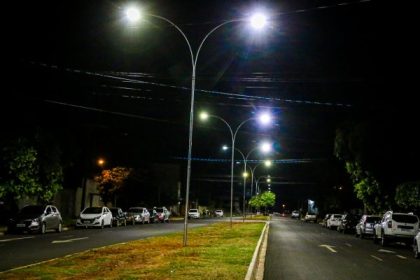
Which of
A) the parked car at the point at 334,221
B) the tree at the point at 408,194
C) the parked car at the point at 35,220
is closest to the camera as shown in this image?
the parked car at the point at 35,220

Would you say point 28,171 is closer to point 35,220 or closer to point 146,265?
point 35,220

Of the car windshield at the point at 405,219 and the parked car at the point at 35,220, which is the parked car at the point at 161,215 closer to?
the parked car at the point at 35,220

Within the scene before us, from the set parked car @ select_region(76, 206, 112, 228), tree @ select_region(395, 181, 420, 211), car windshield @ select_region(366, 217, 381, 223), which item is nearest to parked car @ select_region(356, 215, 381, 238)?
car windshield @ select_region(366, 217, 381, 223)

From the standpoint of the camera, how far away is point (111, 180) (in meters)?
57.9

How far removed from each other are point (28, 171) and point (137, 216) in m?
17.6

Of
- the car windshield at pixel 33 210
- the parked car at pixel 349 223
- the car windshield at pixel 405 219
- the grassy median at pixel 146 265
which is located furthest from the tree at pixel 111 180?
the grassy median at pixel 146 265

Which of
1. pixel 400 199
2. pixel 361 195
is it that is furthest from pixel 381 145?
pixel 361 195

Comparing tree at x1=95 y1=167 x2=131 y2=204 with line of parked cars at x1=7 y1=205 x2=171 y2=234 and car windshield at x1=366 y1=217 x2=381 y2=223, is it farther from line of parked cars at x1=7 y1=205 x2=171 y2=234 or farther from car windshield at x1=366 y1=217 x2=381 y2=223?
car windshield at x1=366 y1=217 x2=381 y2=223

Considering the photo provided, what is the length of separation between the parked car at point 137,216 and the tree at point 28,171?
1135 centimetres

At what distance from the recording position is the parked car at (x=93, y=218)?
3784 cm

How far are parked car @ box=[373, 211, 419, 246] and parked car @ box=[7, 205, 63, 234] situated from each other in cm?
1724

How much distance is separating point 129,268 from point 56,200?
41.7m

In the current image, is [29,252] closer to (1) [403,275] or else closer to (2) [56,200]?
(1) [403,275]

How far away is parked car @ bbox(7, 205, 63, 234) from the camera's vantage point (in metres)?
29.1
